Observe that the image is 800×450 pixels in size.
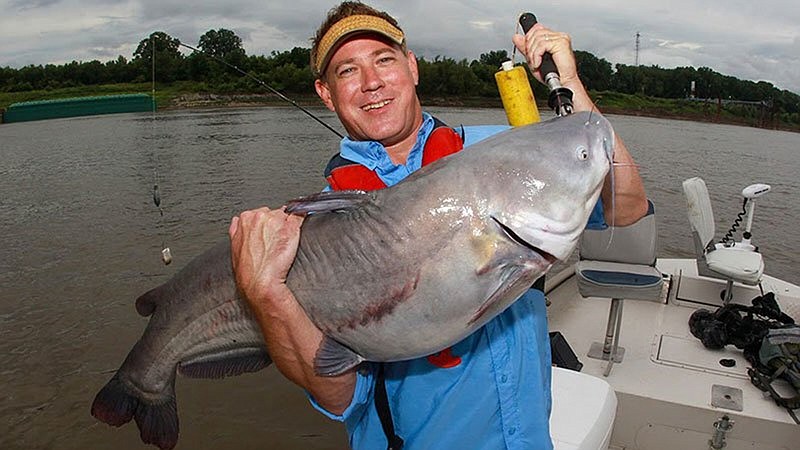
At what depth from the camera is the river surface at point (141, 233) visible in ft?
19.4

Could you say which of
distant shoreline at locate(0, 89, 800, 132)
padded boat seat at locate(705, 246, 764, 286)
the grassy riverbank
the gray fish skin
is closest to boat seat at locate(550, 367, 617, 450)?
the gray fish skin

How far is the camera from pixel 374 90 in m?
2.02

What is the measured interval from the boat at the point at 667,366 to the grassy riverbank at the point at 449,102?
35.7 m

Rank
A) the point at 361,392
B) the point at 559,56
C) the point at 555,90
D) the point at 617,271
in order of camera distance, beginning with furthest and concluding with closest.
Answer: the point at 617,271
the point at 559,56
the point at 555,90
the point at 361,392

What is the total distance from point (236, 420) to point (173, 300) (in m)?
4.14

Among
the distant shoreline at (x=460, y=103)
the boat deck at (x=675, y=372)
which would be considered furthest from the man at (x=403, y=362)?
the distant shoreline at (x=460, y=103)

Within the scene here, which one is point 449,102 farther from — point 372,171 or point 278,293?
point 278,293

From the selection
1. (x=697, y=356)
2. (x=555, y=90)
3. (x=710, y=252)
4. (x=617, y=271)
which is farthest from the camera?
(x=710, y=252)

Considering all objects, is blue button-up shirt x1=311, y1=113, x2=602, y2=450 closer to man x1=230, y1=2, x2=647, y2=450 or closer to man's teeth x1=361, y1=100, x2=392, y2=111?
man x1=230, y1=2, x2=647, y2=450

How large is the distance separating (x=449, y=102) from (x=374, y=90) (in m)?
48.7

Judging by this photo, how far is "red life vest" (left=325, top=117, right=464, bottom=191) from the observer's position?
201 cm

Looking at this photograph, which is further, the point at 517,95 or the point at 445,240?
the point at 517,95

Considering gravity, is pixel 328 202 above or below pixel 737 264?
above

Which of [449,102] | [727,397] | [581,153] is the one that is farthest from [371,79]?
[449,102]
